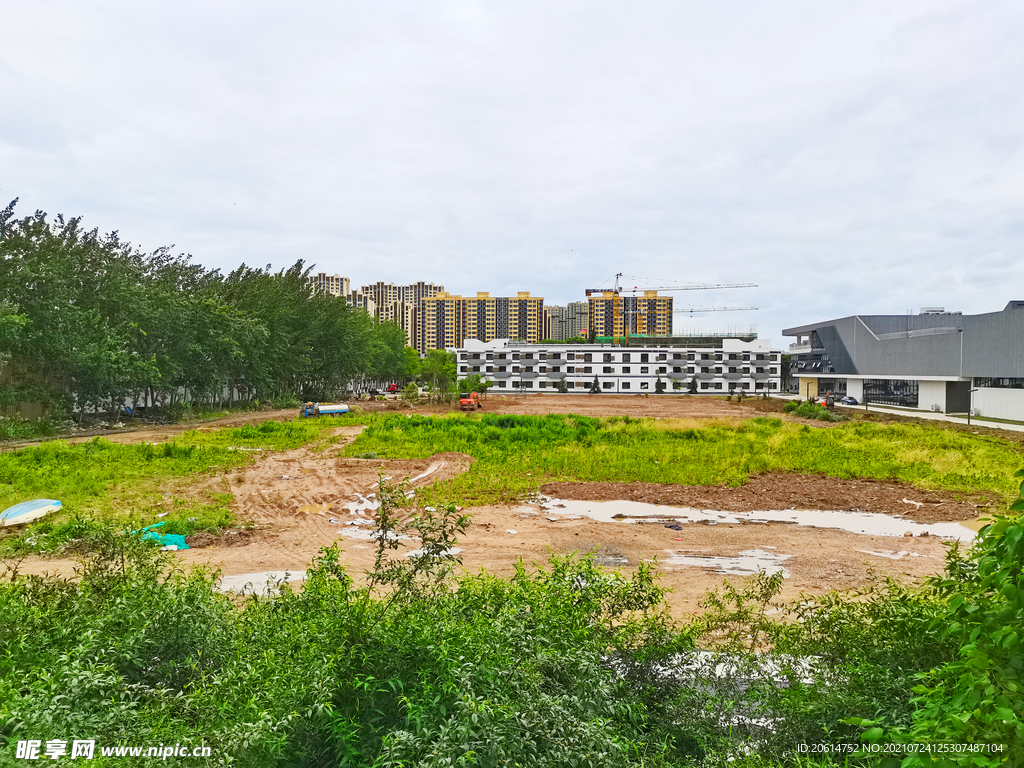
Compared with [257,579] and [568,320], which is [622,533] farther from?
[568,320]

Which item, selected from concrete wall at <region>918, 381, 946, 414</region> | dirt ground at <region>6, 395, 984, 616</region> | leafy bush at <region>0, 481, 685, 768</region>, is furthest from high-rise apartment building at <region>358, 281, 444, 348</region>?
leafy bush at <region>0, 481, 685, 768</region>

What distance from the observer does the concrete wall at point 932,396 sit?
4625 centimetres

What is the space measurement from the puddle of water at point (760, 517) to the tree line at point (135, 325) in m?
25.4

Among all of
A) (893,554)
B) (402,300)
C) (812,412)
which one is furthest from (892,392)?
(402,300)

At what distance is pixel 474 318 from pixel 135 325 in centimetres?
11575

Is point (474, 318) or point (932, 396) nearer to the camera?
point (932, 396)

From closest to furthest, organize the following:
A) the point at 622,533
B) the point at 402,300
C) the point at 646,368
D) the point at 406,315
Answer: the point at 622,533 → the point at 646,368 → the point at 406,315 → the point at 402,300

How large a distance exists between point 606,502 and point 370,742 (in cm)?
1219

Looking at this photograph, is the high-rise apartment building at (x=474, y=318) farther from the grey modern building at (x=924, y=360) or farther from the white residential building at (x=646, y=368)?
the grey modern building at (x=924, y=360)

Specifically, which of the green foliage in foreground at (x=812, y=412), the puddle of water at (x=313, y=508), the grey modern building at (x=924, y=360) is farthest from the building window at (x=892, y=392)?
the puddle of water at (x=313, y=508)

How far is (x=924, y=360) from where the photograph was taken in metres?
47.9

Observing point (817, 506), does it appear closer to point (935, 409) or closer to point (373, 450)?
point (373, 450)

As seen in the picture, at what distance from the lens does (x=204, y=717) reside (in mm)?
3508

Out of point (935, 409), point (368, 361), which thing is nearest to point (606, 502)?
point (935, 409)
